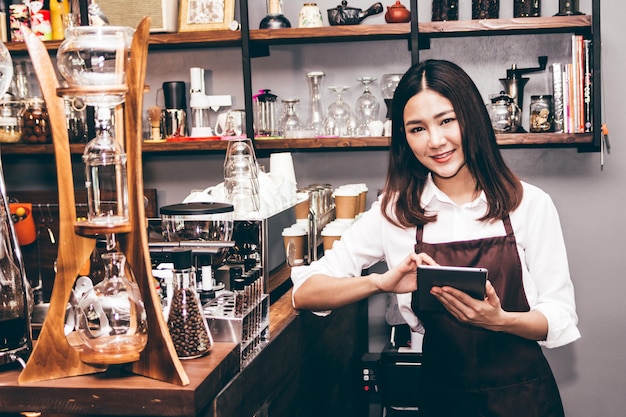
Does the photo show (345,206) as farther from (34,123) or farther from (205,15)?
(34,123)

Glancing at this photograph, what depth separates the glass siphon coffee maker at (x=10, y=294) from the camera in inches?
58.7

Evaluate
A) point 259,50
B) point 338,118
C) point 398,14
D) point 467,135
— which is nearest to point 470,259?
point 467,135

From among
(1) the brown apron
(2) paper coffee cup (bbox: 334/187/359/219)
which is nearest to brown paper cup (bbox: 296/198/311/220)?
(2) paper coffee cup (bbox: 334/187/359/219)

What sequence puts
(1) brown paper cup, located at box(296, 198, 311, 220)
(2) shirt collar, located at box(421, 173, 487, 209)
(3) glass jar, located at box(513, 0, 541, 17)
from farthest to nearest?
(3) glass jar, located at box(513, 0, 541, 17), (1) brown paper cup, located at box(296, 198, 311, 220), (2) shirt collar, located at box(421, 173, 487, 209)

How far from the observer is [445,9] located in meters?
3.09

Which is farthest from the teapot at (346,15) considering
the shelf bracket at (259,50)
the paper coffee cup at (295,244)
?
the paper coffee cup at (295,244)

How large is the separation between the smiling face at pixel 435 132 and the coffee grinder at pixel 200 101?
1537 millimetres

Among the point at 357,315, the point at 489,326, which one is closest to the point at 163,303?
the point at 489,326

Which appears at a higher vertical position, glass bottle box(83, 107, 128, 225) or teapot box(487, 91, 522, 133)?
teapot box(487, 91, 522, 133)

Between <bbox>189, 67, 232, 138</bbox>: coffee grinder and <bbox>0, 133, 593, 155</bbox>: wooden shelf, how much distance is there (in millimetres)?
136

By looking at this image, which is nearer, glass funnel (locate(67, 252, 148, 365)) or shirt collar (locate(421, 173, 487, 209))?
glass funnel (locate(67, 252, 148, 365))

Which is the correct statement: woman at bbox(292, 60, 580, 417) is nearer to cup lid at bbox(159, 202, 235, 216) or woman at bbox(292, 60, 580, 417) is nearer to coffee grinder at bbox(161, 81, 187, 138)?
cup lid at bbox(159, 202, 235, 216)

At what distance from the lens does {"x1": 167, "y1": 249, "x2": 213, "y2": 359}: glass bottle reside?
1.50 metres

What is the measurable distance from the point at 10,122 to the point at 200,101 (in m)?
0.88
